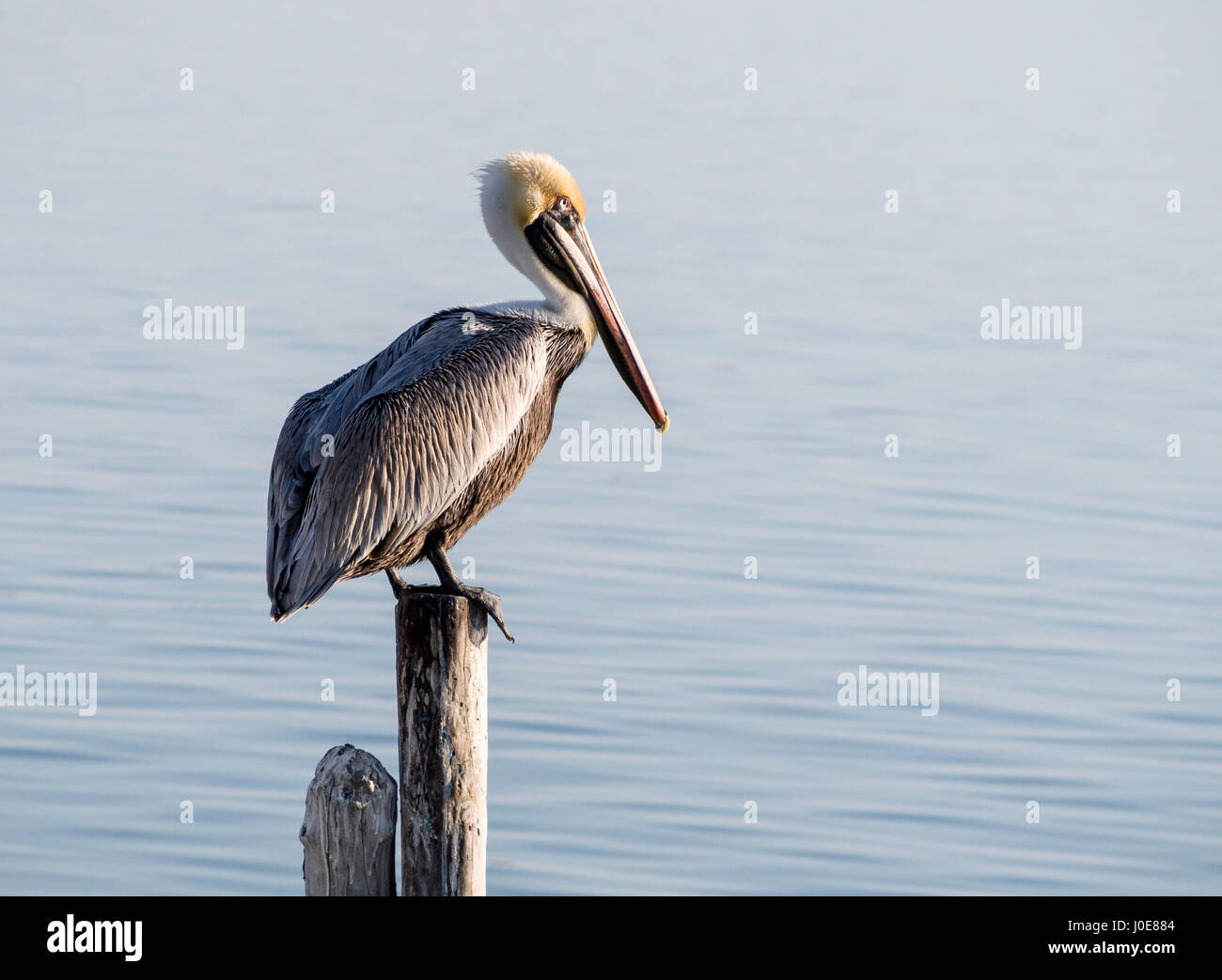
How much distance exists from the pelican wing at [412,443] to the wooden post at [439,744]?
1.83ft

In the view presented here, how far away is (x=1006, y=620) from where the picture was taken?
1041cm

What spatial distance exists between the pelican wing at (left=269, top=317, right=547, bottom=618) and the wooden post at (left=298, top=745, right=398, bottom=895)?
0.67 meters

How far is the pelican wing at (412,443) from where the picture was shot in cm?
591

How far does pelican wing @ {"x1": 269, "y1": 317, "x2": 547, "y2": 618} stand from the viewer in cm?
591

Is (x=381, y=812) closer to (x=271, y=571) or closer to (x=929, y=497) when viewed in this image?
(x=271, y=571)

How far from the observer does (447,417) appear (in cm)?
618

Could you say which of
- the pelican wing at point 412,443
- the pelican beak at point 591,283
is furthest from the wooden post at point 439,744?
the pelican beak at point 591,283

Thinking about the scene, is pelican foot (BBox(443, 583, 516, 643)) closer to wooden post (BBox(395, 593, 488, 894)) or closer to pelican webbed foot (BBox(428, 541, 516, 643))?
pelican webbed foot (BBox(428, 541, 516, 643))

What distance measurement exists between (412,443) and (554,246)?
98 cm

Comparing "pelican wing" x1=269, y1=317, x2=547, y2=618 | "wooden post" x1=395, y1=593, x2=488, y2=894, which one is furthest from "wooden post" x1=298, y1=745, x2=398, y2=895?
"pelican wing" x1=269, y1=317, x2=547, y2=618

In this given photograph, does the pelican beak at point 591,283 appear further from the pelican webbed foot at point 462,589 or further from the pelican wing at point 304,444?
the pelican webbed foot at point 462,589

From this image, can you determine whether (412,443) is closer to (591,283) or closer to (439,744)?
(591,283)
